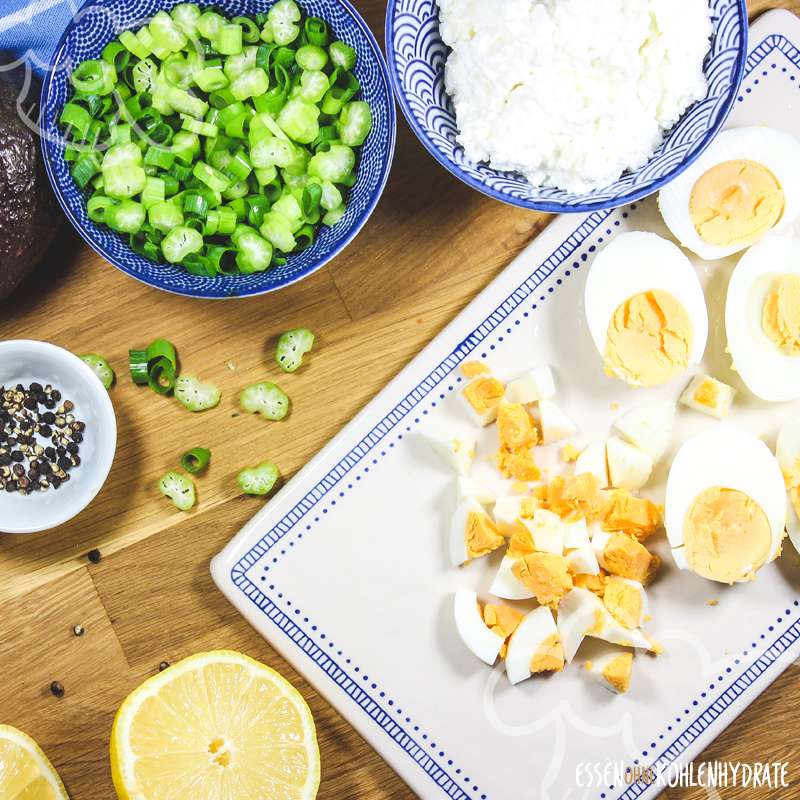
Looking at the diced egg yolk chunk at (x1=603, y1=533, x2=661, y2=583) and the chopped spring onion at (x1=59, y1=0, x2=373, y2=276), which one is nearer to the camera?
the chopped spring onion at (x1=59, y1=0, x2=373, y2=276)

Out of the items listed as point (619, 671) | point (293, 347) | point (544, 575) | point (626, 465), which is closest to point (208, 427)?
point (293, 347)

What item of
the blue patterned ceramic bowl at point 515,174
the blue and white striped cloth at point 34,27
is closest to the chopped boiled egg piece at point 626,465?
the blue patterned ceramic bowl at point 515,174

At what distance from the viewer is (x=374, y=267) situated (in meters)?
1.74

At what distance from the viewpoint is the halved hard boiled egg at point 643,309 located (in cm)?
161

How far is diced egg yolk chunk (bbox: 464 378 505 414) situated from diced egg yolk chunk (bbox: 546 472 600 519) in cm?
20

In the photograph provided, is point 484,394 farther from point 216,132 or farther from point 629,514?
point 216,132

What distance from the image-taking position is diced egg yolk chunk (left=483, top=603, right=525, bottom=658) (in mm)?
1667

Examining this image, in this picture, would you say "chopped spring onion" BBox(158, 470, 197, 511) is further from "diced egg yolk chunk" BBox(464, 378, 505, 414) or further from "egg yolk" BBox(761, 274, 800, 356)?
"egg yolk" BBox(761, 274, 800, 356)

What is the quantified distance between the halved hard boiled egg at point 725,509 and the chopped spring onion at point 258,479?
77 centimetres

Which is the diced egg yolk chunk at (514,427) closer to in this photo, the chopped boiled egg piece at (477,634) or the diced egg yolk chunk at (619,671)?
the chopped boiled egg piece at (477,634)

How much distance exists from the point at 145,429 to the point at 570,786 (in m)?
1.11

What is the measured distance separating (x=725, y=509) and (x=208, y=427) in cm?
103

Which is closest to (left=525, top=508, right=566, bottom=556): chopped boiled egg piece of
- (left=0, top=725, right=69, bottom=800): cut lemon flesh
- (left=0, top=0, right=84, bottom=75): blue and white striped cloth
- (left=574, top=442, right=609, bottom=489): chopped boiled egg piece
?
(left=574, top=442, right=609, bottom=489): chopped boiled egg piece

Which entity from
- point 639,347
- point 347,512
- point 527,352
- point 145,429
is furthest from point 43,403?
point 639,347
